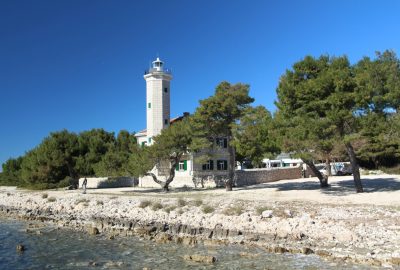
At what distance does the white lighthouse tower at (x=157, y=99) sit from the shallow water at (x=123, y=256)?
27.6 m

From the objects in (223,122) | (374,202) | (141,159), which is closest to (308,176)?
(223,122)

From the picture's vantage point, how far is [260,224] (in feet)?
66.1

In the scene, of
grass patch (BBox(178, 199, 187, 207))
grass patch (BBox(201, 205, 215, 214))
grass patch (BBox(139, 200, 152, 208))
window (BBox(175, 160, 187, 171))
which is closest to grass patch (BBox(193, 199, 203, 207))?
grass patch (BBox(178, 199, 187, 207))

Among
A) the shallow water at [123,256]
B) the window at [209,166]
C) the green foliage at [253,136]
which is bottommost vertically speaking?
the shallow water at [123,256]

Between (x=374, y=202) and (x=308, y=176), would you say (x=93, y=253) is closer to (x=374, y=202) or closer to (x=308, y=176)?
(x=374, y=202)

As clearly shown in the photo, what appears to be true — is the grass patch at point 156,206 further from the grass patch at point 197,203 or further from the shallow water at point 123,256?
the shallow water at point 123,256

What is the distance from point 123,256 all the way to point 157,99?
109 feet

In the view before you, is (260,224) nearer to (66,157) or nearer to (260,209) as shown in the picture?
(260,209)

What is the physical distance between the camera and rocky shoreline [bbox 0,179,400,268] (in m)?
15.7

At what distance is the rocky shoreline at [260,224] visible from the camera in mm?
15688

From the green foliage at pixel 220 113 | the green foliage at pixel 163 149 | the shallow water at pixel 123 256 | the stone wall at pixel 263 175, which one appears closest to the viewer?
the shallow water at pixel 123 256

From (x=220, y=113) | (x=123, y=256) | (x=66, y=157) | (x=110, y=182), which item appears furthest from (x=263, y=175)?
(x=123, y=256)

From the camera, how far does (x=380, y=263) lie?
13.3m

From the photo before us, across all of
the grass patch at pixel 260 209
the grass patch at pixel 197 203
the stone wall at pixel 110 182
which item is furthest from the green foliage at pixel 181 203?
the stone wall at pixel 110 182
